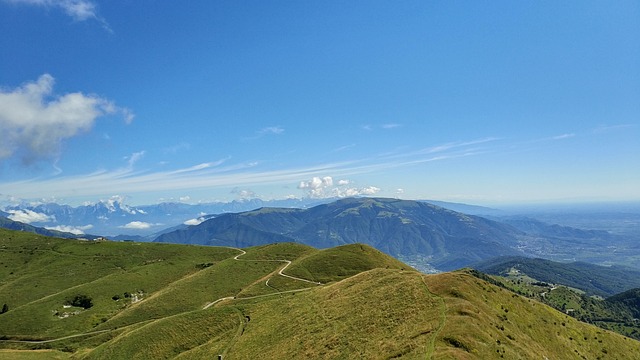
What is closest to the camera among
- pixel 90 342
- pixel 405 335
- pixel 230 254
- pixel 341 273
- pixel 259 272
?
pixel 405 335

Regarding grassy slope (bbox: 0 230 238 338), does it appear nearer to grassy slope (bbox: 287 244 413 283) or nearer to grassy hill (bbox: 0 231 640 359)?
grassy hill (bbox: 0 231 640 359)

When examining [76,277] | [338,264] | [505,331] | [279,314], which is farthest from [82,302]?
[505,331]

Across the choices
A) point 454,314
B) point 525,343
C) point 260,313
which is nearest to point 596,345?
point 525,343

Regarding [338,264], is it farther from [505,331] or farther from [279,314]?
[505,331]

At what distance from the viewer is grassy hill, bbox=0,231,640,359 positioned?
50125 millimetres

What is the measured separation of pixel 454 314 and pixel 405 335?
25.9ft

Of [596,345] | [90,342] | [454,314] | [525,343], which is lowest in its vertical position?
[90,342]

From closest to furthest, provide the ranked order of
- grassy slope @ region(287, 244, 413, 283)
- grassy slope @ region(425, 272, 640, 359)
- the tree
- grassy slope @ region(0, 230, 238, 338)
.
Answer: grassy slope @ region(425, 272, 640, 359) → grassy slope @ region(0, 230, 238, 338) → the tree → grassy slope @ region(287, 244, 413, 283)

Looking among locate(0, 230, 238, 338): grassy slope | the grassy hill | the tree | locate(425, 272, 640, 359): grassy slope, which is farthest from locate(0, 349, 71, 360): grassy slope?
locate(425, 272, 640, 359): grassy slope

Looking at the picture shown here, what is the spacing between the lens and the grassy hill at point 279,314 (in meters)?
50.1

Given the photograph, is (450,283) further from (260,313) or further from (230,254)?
(230,254)

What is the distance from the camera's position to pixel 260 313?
8806cm

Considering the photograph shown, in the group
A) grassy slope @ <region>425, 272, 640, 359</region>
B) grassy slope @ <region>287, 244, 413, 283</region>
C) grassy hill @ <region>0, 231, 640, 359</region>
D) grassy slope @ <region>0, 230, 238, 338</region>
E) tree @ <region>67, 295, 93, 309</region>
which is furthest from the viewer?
grassy slope @ <region>287, 244, 413, 283</region>

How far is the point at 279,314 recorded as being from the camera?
80562mm
